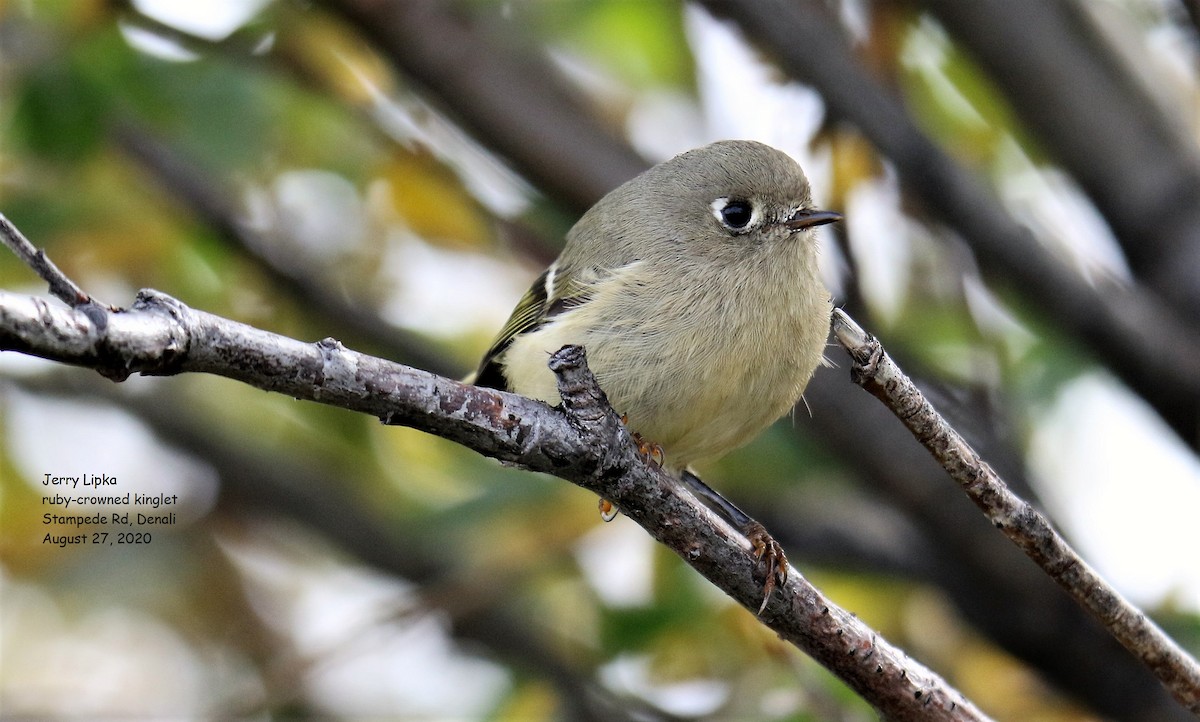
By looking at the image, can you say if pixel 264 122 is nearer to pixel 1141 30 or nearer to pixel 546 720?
pixel 546 720

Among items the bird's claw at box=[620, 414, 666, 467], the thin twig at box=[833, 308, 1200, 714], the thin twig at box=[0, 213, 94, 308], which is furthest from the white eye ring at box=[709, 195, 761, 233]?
the thin twig at box=[0, 213, 94, 308]

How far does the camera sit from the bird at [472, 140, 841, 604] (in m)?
2.35

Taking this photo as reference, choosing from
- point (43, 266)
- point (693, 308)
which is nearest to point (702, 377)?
point (693, 308)

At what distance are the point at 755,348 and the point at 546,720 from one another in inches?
45.4

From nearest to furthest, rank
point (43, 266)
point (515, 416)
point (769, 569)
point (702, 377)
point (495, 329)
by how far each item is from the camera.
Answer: point (43, 266)
point (515, 416)
point (769, 569)
point (702, 377)
point (495, 329)

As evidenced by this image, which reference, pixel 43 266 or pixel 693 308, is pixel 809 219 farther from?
pixel 43 266

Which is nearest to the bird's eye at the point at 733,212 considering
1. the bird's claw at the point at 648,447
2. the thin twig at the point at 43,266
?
the bird's claw at the point at 648,447

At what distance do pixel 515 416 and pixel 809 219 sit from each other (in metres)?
1.23

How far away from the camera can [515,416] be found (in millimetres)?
1599

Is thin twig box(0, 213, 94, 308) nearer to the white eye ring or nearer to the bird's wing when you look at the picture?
the bird's wing

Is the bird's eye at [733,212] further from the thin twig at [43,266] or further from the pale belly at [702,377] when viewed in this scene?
the thin twig at [43,266]

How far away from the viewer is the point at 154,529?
3.72 m

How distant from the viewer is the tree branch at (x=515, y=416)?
4.03 ft

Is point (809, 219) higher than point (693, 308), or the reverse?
point (809, 219)
